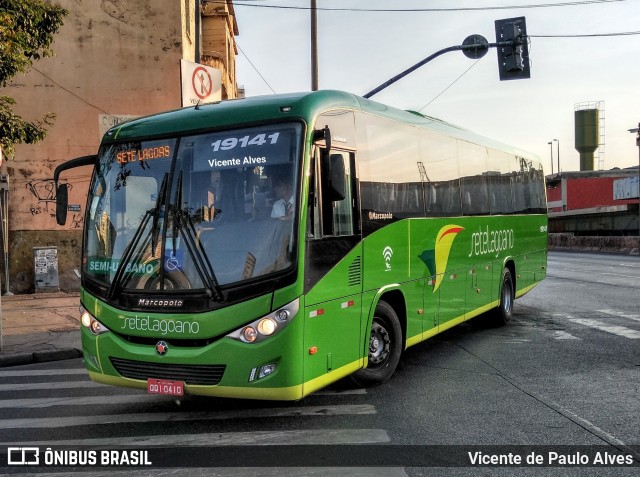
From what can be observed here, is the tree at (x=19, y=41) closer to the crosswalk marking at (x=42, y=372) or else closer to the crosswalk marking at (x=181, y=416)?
the crosswalk marking at (x=42, y=372)

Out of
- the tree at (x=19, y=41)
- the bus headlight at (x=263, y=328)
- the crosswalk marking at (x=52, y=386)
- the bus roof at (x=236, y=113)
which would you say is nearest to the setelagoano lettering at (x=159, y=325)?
the bus headlight at (x=263, y=328)

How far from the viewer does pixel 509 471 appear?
15.2 ft

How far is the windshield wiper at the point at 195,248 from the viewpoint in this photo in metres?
5.38

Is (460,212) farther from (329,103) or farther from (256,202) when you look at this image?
(256,202)

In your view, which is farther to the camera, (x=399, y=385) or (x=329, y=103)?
(x=399, y=385)

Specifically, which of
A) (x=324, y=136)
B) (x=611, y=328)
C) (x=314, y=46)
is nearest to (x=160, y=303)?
(x=324, y=136)

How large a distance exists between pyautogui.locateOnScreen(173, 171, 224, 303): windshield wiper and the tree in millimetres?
6296

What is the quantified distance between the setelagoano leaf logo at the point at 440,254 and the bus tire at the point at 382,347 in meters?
1.19

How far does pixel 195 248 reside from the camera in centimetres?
547

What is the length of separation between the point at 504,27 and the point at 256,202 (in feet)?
41.6

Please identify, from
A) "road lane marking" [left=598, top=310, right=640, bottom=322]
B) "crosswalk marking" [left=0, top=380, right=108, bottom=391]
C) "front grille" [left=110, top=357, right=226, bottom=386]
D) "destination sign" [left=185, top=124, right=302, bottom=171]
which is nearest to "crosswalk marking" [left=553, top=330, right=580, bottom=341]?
"road lane marking" [left=598, top=310, right=640, bottom=322]

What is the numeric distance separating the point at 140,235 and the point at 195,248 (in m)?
0.62

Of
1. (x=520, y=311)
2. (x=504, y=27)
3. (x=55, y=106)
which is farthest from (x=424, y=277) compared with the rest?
(x=55, y=106)

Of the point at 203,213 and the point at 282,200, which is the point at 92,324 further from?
the point at 282,200
